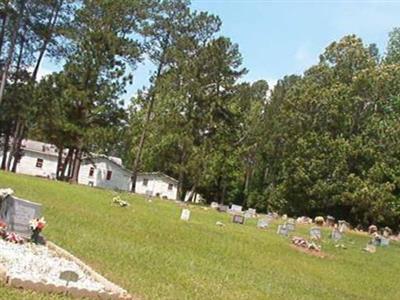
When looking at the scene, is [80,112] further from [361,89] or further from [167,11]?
[361,89]

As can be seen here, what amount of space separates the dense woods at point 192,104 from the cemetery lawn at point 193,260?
18166 mm

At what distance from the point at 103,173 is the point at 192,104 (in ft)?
62.7

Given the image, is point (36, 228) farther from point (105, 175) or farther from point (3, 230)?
point (105, 175)

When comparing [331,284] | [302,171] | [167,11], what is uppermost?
[167,11]

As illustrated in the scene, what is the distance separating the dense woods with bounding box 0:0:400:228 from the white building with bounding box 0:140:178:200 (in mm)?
6721

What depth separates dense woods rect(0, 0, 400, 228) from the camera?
4425cm

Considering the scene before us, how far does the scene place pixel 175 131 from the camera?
54.2 m

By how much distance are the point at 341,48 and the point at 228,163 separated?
15717 millimetres

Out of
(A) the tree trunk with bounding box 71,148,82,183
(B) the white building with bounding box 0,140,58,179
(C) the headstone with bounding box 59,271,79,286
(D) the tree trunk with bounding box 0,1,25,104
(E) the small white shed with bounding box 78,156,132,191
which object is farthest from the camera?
(E) the small white shed with bounding box 78,156,132,191

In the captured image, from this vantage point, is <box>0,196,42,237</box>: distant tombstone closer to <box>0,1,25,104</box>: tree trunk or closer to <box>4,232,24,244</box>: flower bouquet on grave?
<box>4,232,24,244</box>: flower bouquet on grave

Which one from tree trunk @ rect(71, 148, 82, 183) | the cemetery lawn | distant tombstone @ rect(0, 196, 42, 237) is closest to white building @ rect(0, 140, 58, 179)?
tree trunk @ rect(71, 148, 82, 183)

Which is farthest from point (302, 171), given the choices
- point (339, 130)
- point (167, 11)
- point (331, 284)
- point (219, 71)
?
point (331, 284)

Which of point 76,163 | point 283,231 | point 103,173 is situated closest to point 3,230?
point 283,231

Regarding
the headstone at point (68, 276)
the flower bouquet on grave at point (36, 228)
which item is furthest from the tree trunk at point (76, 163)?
the headstone at point (68, 276)
